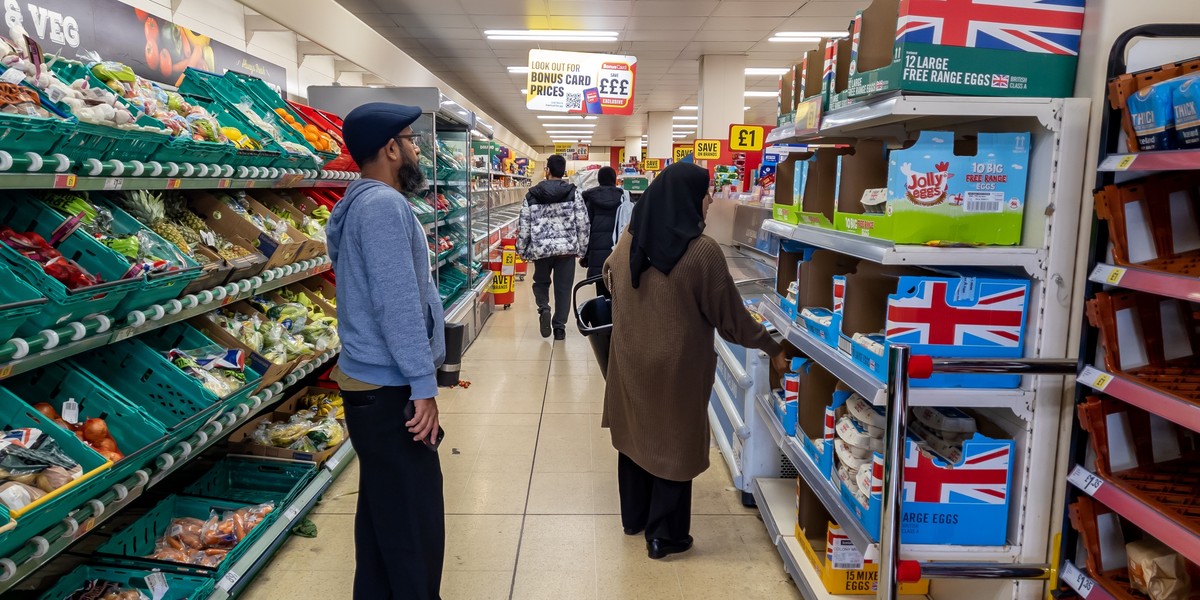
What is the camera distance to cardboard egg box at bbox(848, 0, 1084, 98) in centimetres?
198

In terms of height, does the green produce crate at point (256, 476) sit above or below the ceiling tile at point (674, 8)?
below

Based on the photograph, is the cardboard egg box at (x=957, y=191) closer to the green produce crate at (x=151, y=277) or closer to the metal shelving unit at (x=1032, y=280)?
the metal shelving unit at (x=1032, y=280)

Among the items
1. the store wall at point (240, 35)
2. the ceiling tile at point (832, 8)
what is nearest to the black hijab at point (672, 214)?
the store wall at point (240, 35)

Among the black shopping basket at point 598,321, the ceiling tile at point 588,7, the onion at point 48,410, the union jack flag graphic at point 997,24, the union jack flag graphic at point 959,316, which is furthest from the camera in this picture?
the ceiling tile at point 588,7

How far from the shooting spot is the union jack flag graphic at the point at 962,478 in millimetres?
2145

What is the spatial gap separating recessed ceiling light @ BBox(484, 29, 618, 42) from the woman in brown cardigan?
25.8 ft

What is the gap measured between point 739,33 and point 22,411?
33.4 ft

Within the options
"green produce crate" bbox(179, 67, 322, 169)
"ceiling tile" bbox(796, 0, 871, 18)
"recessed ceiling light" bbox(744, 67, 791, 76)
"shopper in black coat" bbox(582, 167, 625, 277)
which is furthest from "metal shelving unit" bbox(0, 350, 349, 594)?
"recessed ceiling light" bbox(744, 67, 791, 76)

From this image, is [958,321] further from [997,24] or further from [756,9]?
[756,9]

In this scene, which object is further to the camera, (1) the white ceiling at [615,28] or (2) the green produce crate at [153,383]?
(1) the white ceiling at [615,28]

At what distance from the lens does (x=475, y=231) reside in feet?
29.3

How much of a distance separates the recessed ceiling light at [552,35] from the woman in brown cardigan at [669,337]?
7.85 meters

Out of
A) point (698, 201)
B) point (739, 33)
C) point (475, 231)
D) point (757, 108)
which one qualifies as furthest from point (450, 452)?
point (757, 108)

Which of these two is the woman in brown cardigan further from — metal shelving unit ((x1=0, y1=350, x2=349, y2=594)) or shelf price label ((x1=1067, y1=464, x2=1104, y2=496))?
metal shelving unit ((x1=0, y1=350, x2=349, y2=594))
